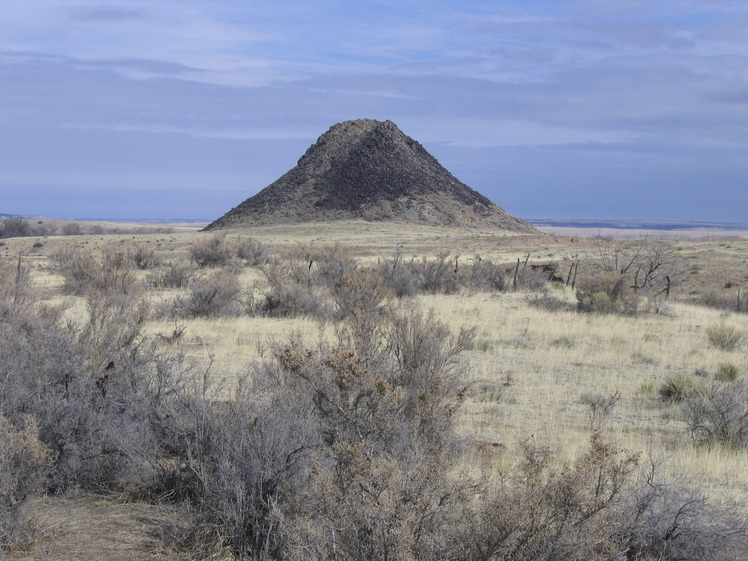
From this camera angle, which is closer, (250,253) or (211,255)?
(211,255)

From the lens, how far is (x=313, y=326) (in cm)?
1406

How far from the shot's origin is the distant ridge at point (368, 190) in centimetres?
8106

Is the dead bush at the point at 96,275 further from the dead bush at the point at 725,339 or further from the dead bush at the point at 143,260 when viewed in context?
the dead bush at the point at 725,339

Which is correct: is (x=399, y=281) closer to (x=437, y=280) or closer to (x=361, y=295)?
(x=437, y=280)

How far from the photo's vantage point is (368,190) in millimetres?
84500

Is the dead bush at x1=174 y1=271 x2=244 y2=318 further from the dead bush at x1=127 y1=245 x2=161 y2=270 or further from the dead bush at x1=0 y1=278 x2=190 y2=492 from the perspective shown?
the dead bush at x1=127 y1=245 x2=161 y2=270

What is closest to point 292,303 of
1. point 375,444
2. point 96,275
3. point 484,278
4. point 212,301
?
point 212,301

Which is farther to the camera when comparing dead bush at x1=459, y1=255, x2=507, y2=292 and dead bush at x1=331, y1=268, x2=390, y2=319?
dead bush at x1=459, y1=255, x2=507, y2=292

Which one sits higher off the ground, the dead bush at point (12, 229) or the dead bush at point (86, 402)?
the dead bush at point (12, 229)

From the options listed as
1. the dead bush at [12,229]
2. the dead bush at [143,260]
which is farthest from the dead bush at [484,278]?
the dead bush at [12,229]

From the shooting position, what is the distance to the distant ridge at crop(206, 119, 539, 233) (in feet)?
266

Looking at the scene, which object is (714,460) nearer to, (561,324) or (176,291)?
(561,324)

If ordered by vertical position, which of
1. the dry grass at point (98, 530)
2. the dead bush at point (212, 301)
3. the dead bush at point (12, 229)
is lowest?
the dry grass at point (98, 530)

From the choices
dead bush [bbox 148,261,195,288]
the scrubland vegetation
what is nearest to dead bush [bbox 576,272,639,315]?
the scrubland vegetation
